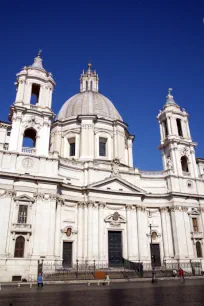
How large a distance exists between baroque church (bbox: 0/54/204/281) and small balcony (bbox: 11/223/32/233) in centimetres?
9

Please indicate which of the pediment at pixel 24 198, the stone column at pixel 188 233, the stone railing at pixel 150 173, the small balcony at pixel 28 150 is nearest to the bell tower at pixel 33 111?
the small balcony at pixel 28 150

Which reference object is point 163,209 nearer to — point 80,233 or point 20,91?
point 80,233

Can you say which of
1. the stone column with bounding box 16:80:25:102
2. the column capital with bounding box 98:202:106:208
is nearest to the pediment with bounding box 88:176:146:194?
the column capital with bounding box 98:202:106:208

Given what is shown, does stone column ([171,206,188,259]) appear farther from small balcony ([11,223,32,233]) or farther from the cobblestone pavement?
the cobblestone pavement

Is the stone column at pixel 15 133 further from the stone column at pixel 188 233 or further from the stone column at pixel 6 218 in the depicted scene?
the stone column at pixel 188 233

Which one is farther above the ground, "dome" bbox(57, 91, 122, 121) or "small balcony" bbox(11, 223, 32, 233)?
"dome" bbox(57, 91, 122, 121)

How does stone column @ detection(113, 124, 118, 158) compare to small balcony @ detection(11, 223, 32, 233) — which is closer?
small balcony @ detection(11, 223, 32, 233)

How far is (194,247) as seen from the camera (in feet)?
109

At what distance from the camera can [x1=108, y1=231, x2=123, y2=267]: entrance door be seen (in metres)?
30.4

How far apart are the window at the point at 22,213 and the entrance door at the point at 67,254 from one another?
18.8 ft

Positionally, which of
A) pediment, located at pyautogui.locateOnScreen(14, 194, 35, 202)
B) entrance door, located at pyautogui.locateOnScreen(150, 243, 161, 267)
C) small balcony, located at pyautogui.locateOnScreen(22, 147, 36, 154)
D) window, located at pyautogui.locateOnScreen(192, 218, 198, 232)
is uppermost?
small balcony, located at pyautogui.locateOnScreen(22, 147, 36, 154)

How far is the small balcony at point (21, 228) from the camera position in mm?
25406

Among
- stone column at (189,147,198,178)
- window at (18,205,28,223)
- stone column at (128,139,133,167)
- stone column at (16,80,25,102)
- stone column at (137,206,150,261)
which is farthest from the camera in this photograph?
stone column at (128,139,133,167)

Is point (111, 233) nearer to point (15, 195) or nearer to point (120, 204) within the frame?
point (120, 204)
